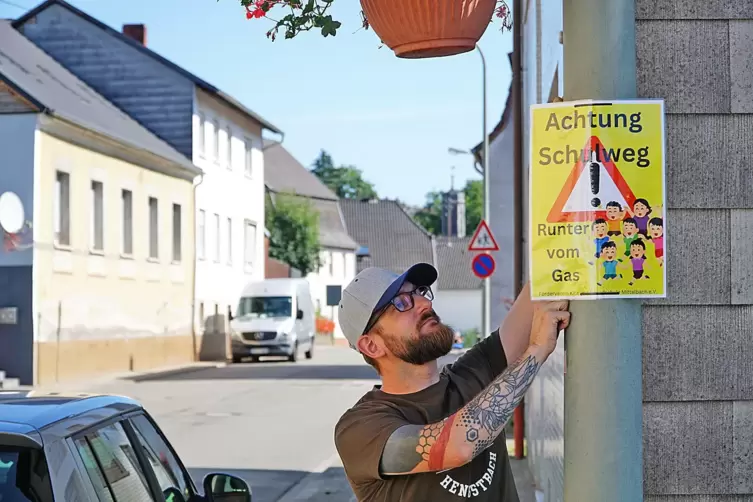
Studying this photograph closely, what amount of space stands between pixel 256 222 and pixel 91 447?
1649 inches

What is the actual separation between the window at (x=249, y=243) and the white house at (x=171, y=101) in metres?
3.28

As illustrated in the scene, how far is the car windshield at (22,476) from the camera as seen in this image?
3764mm

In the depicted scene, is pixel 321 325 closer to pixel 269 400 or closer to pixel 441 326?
pixel 269 400

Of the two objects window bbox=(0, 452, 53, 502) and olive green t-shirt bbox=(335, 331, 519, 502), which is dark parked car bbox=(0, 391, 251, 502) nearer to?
window bbox=(0, 452, 53, 502)

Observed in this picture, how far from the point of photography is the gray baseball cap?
293 cm

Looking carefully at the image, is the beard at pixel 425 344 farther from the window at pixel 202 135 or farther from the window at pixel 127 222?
the window at pixel 202 135

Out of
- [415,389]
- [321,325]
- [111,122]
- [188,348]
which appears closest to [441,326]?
[415,389]

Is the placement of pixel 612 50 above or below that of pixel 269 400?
above

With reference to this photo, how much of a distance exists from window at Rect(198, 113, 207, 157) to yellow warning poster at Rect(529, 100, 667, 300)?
119 feet

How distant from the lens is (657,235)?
2443 millimetres

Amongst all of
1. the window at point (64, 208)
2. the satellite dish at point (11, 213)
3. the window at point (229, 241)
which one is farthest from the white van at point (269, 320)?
the satellite dish at point (11, 213)

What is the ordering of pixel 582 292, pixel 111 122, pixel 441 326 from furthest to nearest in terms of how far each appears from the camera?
pixel 111 122
pixel 441 326
pixel 582 292

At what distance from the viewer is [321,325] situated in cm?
5891

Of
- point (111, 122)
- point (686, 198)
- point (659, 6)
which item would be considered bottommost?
point (686, 198)
